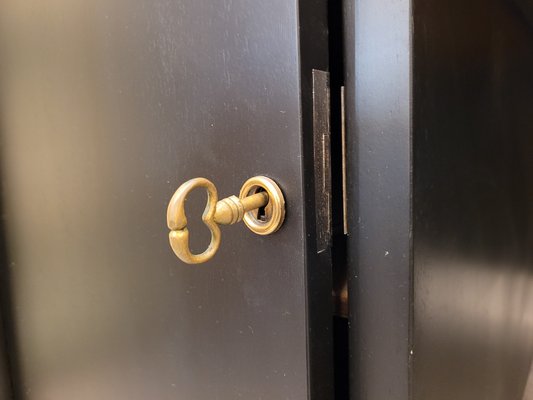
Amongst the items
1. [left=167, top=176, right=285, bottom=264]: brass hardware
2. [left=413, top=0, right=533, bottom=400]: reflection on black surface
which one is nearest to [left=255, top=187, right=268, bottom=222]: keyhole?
[left=167, top=176, right=285, bottom=264]: brass hardware

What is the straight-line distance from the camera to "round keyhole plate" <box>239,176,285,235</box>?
32 centimetres

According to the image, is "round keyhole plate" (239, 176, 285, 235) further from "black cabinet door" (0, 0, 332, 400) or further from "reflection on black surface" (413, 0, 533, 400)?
"reflection on black surface" (413, 0, 533, 400)

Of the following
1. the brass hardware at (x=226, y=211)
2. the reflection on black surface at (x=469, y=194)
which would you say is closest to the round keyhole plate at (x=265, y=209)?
the brass hardware at (x=226, y=211)

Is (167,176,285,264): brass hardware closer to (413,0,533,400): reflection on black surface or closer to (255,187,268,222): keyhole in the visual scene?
(255,187,268,222): keyhole

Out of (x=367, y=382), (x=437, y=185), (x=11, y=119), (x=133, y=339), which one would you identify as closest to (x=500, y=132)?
(x=437, y=185)

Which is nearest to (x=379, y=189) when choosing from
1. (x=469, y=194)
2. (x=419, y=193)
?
(x=419, y=193)

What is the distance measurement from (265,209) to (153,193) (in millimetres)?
137

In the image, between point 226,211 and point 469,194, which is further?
point 469,194

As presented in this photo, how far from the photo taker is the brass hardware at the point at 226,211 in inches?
11.4

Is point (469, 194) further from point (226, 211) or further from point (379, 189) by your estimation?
point (226, 211)

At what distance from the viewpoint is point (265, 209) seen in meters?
0.34

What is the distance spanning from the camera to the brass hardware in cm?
29

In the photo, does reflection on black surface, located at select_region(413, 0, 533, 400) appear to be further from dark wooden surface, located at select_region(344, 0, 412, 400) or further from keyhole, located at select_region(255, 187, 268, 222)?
keyhole, located at select_region(255, 187, 268, 222)

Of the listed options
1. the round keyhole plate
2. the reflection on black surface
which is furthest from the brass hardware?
the reflection on black surface
